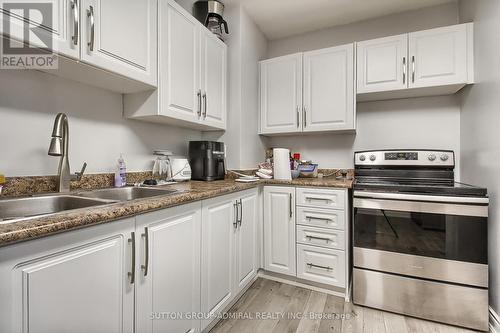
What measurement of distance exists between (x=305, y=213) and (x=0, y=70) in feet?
6.49

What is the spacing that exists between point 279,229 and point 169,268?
3.71 feet

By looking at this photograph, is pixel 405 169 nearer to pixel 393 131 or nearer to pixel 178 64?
pixel 393 131

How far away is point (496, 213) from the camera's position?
1.46 meters

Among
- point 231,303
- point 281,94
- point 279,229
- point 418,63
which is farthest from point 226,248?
point 418,63

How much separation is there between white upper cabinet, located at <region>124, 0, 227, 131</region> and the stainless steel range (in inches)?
53.5

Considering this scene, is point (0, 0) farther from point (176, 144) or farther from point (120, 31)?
point (176, 144)

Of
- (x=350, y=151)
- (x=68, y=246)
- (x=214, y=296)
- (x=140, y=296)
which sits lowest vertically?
(x=214, y=296)

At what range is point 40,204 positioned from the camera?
1080mm

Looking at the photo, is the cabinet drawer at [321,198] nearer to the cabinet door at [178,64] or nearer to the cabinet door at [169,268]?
the cabinet door at [169,268]

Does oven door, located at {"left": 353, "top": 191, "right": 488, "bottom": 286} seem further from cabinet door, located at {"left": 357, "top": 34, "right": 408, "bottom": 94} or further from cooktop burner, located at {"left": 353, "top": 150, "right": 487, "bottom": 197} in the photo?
cabinet door, located at {"left": 357, "top": 34, "right": 408, "bottom": 94}

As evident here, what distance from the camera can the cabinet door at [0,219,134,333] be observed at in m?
0.61

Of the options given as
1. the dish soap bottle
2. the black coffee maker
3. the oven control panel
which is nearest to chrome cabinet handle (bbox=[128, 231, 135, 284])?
the dish soap bottle

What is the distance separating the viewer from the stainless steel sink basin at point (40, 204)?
3.19ft

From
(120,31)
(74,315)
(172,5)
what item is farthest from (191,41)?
(74,315)
